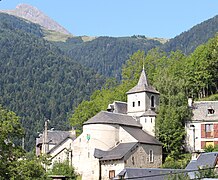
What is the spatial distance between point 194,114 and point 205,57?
62.4ft

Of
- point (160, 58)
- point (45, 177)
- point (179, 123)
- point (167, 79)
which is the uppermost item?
point (160, 58)

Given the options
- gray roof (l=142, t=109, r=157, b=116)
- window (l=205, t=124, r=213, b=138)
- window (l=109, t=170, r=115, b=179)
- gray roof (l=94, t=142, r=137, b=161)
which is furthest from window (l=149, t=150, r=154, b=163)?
window (l=205, t=124, r=213, b=138)

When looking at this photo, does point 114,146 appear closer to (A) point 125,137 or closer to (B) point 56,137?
(A) point 125,137

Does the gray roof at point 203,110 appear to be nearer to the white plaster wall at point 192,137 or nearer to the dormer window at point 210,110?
the dormer window at point 210,110

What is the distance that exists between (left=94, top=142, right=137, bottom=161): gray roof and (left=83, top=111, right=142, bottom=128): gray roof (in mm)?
3072

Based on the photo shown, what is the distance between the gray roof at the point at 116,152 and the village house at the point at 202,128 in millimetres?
8999

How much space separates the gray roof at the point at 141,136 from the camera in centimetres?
7462

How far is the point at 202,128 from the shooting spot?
78.0m

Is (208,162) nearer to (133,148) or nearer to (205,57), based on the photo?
(133,148)

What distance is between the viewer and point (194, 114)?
79688mm

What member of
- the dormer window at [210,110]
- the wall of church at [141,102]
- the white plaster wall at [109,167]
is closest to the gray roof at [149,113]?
the wall of church at [141,102]

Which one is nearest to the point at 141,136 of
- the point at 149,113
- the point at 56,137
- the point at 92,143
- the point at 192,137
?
the point at 149,113

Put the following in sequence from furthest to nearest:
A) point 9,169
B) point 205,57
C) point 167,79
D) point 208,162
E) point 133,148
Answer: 1. point 205,57
2. point 167,79
3. point 133,148
4. point 208,162
5. point 9,169

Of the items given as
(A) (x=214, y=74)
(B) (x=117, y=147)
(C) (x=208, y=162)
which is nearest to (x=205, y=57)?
(A) (x=214, y=74)
